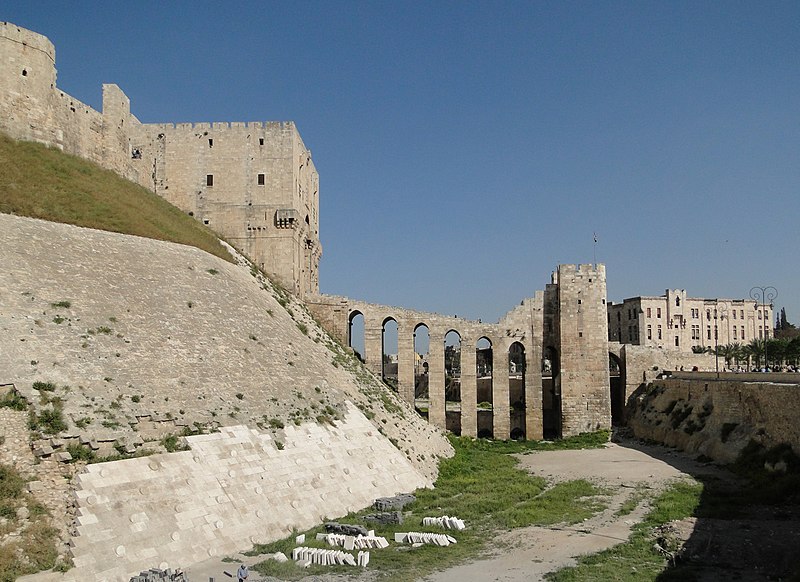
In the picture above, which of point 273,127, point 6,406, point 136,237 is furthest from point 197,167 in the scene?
point 6,406

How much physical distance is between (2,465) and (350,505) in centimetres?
1167

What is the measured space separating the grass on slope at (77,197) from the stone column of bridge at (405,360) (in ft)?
47.3

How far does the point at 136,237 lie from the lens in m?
31.0

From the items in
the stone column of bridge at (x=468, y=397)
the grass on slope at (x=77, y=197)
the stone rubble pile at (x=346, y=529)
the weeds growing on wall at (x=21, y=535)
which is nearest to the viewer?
the weeds growing on wall at (x=21, y=535)

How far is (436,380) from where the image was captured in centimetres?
4747

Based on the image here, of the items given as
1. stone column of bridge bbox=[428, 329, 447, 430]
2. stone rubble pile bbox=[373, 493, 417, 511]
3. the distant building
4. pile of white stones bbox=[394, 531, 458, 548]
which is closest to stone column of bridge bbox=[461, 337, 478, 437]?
stone column of bridge bbox=[428, 329, 447, 430]

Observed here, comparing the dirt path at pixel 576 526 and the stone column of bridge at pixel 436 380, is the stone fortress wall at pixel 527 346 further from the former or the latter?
the dirt path at pixel 576 526

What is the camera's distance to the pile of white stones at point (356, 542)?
1997cm

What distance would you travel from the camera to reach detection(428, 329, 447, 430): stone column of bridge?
47.1m

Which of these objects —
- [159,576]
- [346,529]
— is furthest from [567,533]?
[159,576]

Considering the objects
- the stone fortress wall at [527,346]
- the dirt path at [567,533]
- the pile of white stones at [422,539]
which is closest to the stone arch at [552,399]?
the stone fortress wall at [527,346]

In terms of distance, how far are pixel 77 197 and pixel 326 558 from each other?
21.6 m

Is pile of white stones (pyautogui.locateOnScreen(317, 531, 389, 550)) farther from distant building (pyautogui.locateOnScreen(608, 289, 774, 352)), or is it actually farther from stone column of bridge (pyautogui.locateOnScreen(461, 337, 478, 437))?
distant building (pyautogui.locateOnScreen(608, 289, 774, 352))

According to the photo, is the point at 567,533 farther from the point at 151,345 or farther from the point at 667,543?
the point at 151,345
